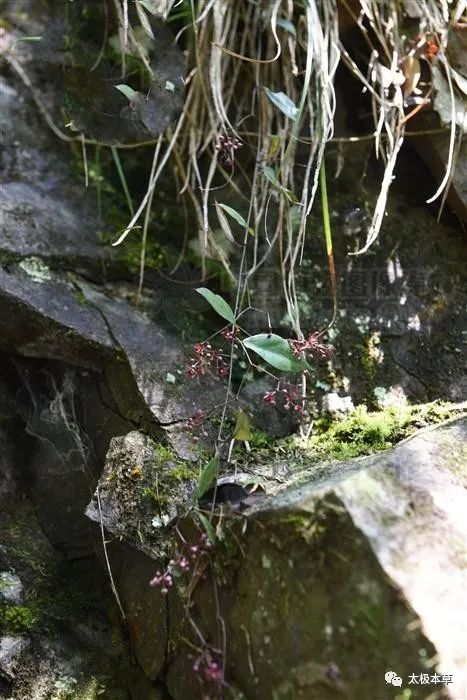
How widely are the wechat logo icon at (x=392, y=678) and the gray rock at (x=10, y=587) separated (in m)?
0.78

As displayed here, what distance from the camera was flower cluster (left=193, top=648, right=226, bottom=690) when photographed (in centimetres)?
100

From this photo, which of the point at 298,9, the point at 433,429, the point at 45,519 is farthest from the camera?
the point at 298,9

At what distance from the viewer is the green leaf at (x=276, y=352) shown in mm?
1224

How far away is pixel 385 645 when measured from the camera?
91 cm

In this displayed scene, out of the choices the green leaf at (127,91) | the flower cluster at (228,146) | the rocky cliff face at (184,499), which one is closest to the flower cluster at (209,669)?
the rocky cliff face at (184,499)

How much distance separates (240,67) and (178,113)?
0.78 ft

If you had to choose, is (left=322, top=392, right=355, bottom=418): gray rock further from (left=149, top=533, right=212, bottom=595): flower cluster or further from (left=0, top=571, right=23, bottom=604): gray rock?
(left=0, top=571, right=23, bottom=604): gray rock

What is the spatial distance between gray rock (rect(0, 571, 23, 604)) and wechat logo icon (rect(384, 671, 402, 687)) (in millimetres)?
780

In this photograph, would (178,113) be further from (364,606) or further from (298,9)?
(364,606)

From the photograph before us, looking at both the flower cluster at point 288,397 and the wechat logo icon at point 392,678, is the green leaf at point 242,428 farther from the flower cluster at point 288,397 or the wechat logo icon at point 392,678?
the wechat logo icon at point 392,678

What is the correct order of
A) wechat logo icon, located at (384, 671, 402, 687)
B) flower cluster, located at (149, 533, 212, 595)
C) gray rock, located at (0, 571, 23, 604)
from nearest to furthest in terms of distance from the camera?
wechat logo icon, located at (384, 671, 402, 687), flower cluster, located at (149, 533, 212, 595), gray rock, located at (0, 571, 23, 604)

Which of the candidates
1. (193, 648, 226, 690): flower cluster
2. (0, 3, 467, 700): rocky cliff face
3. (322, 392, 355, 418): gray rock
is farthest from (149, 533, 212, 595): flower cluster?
(322, 392, 355, 418): gray rock

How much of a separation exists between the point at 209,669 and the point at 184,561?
170mm

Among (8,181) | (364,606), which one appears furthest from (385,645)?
(8,181)
